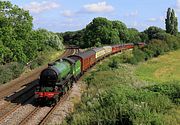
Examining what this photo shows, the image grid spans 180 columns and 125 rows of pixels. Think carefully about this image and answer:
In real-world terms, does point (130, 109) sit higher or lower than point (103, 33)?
lower

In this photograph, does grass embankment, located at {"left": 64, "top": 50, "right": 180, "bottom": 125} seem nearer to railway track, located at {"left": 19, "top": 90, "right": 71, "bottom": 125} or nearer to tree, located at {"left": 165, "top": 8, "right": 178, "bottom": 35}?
railway track, located at {"left": 19, "top": 90, "right": 71, "bottom": 125}

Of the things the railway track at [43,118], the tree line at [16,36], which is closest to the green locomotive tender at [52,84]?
the railway track at [43,118]

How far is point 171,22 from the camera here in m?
134

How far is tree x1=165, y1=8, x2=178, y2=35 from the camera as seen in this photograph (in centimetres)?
13200

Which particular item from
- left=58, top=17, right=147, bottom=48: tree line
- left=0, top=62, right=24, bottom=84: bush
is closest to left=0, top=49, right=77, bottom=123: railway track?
left=0, top=62, right=24, bottom=84: bush

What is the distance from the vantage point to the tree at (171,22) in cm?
13200

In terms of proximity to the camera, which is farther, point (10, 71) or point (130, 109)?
point (10, 71)

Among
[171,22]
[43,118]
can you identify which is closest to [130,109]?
[43,118]

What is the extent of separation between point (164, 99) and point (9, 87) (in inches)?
786

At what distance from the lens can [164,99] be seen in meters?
24.3

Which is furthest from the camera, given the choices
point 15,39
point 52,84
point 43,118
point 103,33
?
point 103,33

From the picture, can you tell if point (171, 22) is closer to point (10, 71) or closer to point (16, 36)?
point (16, 36)

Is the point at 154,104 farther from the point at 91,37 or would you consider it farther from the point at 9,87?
the point at 91,37

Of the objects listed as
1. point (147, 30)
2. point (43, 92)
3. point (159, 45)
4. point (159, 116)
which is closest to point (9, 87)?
point (43, 92)
